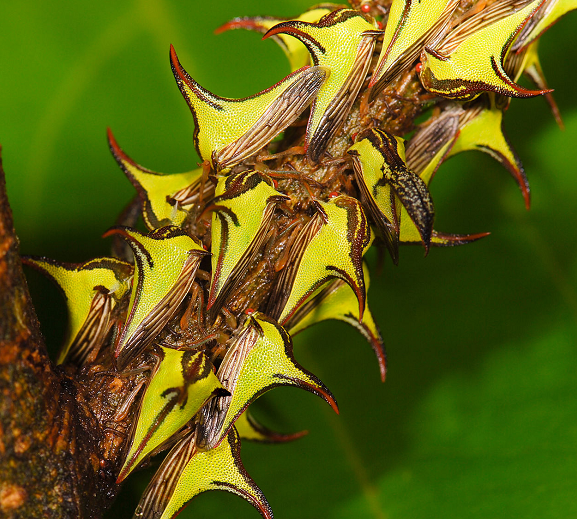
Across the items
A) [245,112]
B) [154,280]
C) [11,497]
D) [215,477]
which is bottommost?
[215,477]

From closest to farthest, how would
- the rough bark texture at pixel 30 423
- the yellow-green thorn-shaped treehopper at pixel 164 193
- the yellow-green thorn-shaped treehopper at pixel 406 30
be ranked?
the rough bark texture at pixel 30 423, the yellow-green thorn-shaped treehopper at pixel 406 30, the yellow-green thorn-shaped treehopper at pixel 164 193

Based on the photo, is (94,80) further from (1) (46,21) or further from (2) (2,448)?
(2) (2,448)

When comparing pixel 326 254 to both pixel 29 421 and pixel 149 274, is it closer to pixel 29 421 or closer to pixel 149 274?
pixel 149 274

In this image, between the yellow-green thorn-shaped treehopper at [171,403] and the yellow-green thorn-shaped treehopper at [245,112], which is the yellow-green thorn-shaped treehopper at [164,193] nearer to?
the yellow-green thorn-shaped treehopper at [245,112]

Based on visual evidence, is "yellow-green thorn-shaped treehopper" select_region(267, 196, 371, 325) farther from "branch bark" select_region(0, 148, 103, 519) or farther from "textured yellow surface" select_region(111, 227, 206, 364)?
"branch bark" select_region(0, 148, 103, 519)

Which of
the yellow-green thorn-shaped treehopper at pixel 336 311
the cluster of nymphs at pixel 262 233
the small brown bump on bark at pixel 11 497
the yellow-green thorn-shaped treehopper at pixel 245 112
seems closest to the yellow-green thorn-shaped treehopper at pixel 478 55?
the cluster of nymphs at pixel 262 233

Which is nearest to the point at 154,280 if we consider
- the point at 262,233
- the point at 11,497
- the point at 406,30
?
the point at 262,233

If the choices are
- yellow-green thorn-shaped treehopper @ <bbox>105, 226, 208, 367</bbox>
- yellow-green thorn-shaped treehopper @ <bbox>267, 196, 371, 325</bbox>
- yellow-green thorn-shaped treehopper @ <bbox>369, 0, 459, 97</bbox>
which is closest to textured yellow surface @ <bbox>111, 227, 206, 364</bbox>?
yellow-green thorn-shaped treehopper @ <bbox>105, 226, 208, 367</bbox>
